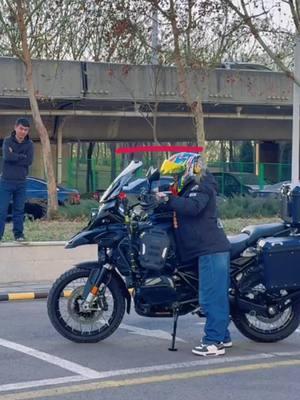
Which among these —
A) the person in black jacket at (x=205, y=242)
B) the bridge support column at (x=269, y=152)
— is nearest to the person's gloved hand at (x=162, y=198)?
the person in black jacket at (x=205, y=242)

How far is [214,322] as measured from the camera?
8.48 meters

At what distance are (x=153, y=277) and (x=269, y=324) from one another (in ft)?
4.33

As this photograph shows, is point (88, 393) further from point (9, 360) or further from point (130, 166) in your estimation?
point (130, 166)

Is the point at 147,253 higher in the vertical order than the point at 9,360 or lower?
higher

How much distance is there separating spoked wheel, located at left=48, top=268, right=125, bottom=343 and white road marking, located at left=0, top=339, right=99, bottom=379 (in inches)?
15.7

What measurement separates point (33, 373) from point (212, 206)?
7.15 feet

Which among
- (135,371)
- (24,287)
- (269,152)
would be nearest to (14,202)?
(24,287)

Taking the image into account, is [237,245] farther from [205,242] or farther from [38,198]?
[38,198]

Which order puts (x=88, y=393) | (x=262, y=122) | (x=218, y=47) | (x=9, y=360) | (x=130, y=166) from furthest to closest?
1. (x=262, y=122)
2. (x=218, y=47)
3. (x=130, y=166)
4. (x=9, y=360)
5. (x=88, y=393)

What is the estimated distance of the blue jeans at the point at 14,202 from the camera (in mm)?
14125

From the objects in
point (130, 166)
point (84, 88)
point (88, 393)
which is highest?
point (84, 88)

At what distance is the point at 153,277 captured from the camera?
8594 millimetres

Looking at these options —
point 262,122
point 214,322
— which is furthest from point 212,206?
point 262,122

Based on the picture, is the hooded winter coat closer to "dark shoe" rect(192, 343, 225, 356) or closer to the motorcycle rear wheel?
the motorcycle rear wheel
